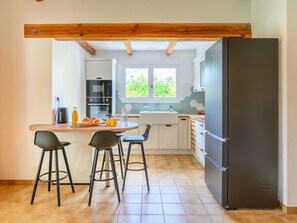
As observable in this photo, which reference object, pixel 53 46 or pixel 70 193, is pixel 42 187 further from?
pixel 53 46

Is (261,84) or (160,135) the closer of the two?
(261,84)

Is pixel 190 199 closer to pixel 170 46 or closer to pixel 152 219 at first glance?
pixel 152 219

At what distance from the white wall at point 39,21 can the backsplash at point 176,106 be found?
2751 mm

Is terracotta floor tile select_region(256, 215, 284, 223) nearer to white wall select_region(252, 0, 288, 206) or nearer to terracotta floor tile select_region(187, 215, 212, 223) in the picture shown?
white wall select_region(252, 0, 288, 206)

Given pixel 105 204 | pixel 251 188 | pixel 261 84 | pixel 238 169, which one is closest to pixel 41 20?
pixel 105 204

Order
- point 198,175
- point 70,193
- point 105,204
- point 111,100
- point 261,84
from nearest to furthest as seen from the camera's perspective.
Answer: point 261,84 < point 105,204 < point 70,193 < point 198,175 < point 111,100

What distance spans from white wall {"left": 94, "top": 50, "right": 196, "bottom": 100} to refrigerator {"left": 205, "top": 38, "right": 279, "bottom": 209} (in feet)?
11.2

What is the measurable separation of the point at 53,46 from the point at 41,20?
15.8 inches

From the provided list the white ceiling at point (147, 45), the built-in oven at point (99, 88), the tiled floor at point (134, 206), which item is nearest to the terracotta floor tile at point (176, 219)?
the tiled floor at point (134, 206)

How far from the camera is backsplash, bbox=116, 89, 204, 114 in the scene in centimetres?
606

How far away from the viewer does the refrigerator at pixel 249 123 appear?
2.64m

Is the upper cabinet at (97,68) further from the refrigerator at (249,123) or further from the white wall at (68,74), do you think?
the refrigerator at (249,123)

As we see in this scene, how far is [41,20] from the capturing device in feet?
11.4

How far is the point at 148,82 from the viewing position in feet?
20.1
